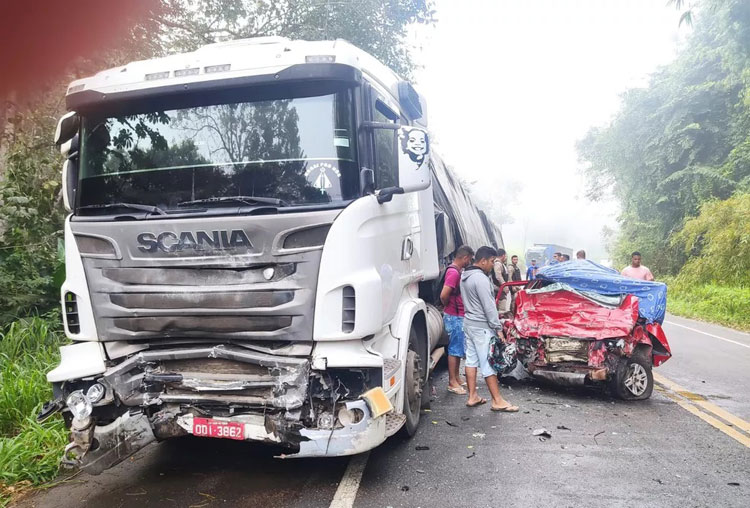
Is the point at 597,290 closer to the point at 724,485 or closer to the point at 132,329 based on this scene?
the point at 724,485

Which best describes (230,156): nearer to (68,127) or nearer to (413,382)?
(68,127)

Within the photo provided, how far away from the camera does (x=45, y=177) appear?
24.8ft

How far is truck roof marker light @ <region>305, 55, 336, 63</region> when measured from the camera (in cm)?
351

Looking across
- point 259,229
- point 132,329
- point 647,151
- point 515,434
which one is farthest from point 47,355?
point 647,151

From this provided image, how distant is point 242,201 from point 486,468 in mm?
2578

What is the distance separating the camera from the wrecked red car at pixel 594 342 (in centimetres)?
569

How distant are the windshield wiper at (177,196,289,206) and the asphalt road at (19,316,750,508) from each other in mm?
1894

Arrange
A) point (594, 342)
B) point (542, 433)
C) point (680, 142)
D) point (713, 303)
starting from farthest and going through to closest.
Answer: point (680, 142) < point (713, 303) < point (594, 342) < point (542, 433)

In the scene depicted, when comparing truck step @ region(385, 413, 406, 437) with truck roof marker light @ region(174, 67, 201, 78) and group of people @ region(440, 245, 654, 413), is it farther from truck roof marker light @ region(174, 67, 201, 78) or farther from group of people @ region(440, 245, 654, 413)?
truck roof marker light @ region(174, 67, 201, 78)

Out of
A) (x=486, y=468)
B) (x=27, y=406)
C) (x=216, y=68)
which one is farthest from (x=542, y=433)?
(x=27, y=406)

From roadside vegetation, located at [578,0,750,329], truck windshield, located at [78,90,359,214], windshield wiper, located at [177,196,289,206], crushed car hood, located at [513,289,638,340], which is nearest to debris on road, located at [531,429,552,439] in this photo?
crushed car hood, located at [513,289,638,340]

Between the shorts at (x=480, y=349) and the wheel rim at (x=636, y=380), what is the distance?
60.3 inches

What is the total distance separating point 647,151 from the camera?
23094mm

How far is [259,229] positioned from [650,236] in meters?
25.3
